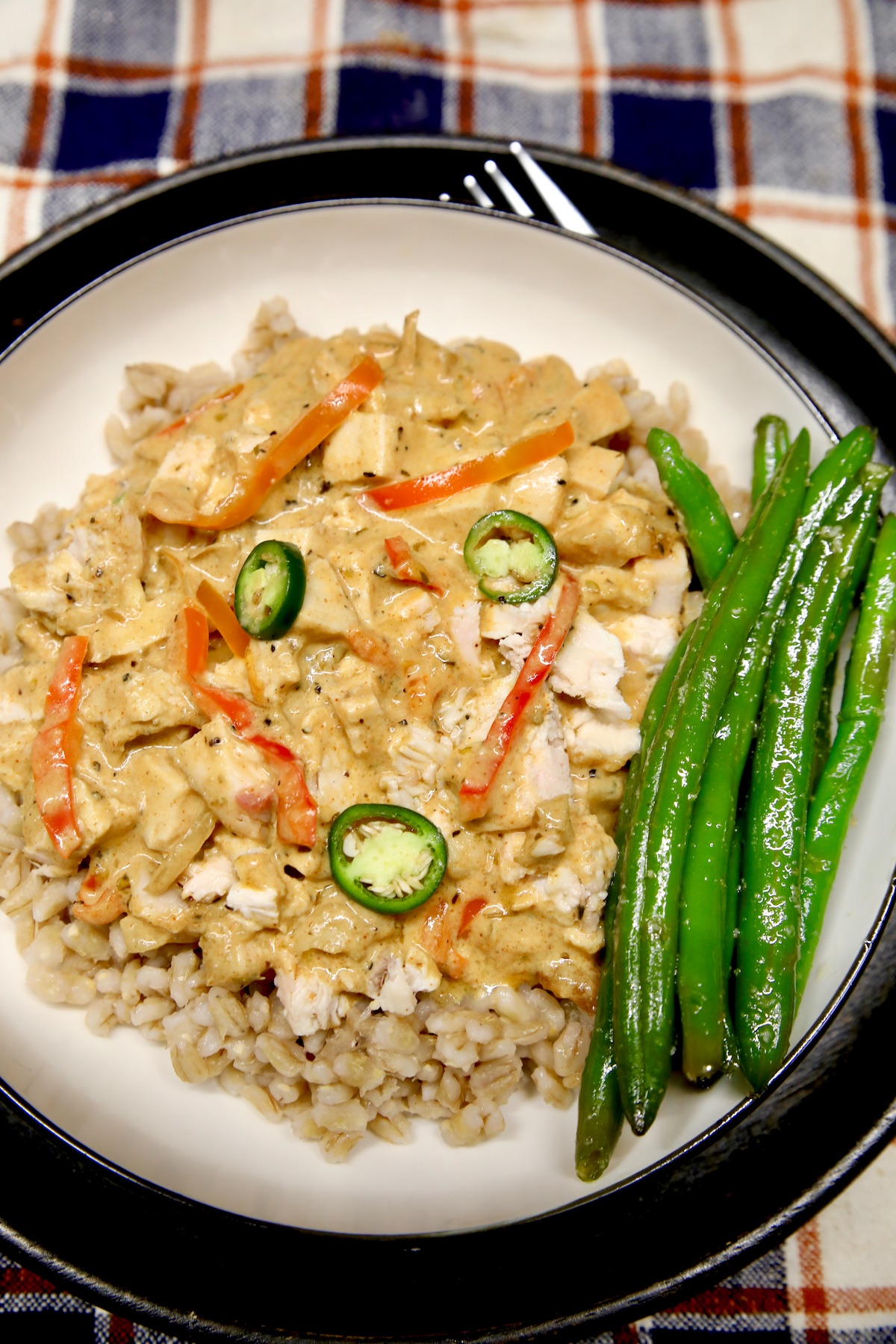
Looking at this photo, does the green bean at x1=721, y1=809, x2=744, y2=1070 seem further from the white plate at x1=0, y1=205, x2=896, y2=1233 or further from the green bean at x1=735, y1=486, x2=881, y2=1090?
the white plate at x1=0, y1=205, x2=896, y2=1233

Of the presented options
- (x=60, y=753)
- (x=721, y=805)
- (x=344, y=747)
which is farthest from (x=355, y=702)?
(x=721, y=805)

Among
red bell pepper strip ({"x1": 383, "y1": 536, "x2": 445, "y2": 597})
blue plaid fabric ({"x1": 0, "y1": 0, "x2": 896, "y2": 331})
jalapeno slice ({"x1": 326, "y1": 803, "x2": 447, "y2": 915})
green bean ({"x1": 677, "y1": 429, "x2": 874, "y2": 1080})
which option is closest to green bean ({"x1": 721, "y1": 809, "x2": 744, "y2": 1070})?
green bean ({"x1": 677, "y1": 429, "x2": 874, "y2": 1080})

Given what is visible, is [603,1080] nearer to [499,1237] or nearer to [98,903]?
[499,1237]

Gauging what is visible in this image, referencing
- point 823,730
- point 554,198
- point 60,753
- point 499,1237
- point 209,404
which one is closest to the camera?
point 499,1237

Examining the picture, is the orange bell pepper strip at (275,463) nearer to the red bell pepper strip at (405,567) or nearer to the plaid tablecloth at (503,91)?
the red bell pepper strip at (405,567)

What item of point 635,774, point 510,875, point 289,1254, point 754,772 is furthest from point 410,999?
point 754,772

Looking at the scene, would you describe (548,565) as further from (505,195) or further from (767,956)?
(505,195)
